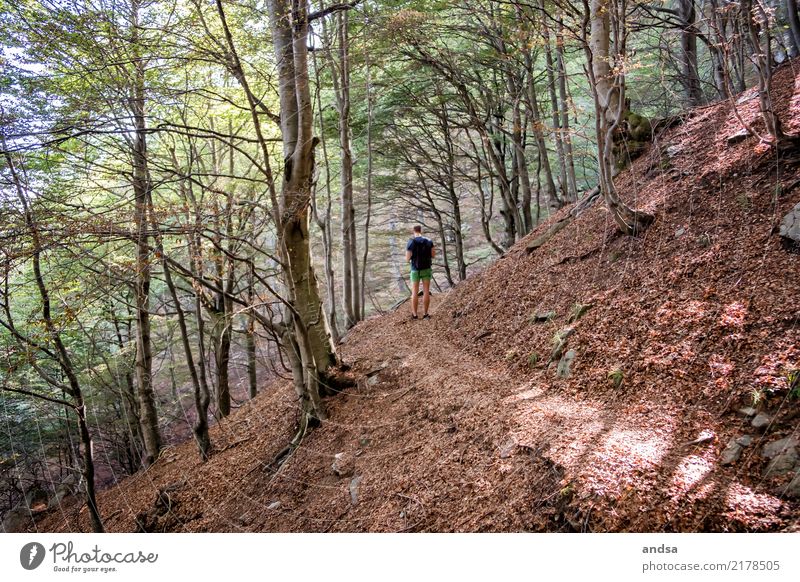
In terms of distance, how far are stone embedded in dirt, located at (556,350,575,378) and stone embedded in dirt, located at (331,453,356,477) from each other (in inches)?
85.2

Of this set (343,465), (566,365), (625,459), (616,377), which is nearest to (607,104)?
(566,365)

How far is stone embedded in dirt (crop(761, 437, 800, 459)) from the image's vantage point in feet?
7.59

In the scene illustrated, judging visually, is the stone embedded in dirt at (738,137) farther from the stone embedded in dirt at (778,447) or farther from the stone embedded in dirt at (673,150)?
the stone embedded in dirt at (778,447)

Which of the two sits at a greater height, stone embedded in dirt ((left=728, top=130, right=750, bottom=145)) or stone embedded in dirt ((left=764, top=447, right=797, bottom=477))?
stone embedded in dirt ((left=728, top=130, right=750, bottom=145))

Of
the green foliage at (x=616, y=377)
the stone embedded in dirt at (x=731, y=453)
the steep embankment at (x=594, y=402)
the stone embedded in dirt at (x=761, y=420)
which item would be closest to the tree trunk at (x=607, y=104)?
the steep embankment at (x=594, y=402)

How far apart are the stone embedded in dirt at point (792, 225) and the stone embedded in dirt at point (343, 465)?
13.5 feet

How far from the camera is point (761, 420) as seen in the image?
8.32 feet

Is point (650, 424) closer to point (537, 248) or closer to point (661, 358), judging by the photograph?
point (661, 358)

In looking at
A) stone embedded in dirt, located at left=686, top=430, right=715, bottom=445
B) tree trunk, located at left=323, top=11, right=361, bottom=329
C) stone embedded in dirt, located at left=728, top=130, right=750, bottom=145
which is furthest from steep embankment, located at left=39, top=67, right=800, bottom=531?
tree trunk, located at left=323, top=11, right=361, bottom=329

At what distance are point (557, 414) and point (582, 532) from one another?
1.22 m

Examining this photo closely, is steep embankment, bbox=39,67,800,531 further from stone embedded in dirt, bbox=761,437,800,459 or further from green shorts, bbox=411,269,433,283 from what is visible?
green shorts, bbox=411,269,433,283

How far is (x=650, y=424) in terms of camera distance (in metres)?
2.97

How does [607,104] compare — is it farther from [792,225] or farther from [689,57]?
[689,57]
